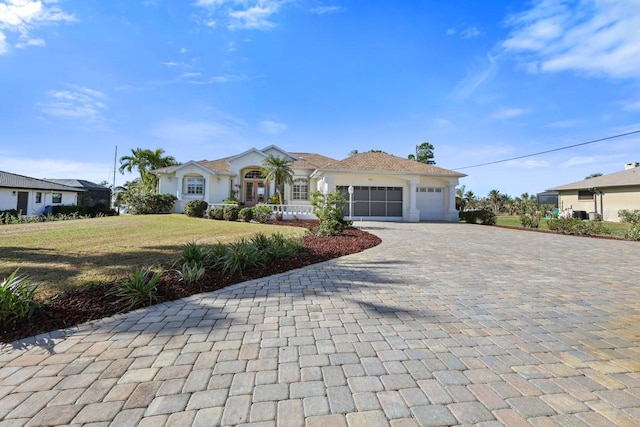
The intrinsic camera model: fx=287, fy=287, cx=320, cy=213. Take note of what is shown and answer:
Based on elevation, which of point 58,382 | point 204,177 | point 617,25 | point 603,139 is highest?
point 617,25

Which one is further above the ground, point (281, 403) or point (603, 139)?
point (603, 139)

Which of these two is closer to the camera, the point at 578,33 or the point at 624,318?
the point at 624,318

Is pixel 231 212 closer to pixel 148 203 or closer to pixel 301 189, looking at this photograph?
pixel 301 189

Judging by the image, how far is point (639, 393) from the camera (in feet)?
7.09

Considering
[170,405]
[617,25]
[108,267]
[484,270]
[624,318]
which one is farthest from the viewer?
[617,25]

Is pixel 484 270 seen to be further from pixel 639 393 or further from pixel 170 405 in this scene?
pixel 170 405

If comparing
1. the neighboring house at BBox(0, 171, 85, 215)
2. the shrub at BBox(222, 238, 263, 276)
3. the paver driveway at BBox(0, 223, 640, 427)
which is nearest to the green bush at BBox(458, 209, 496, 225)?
the paver driveway at BBox(0, 223, 640, 427)

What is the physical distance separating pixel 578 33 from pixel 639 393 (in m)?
14.3

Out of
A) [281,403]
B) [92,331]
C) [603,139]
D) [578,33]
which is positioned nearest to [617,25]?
[578,33]

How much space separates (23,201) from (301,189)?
958 inches

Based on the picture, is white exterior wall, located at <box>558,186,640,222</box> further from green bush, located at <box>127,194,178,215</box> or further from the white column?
green bush, located at <box>127,194,178,215</box>

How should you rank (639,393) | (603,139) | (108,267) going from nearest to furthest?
(639,393)
(108,267)
(603,139)

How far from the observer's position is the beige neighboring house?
25094 mm

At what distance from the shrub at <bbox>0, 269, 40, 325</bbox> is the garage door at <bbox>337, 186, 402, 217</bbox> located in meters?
18.8
